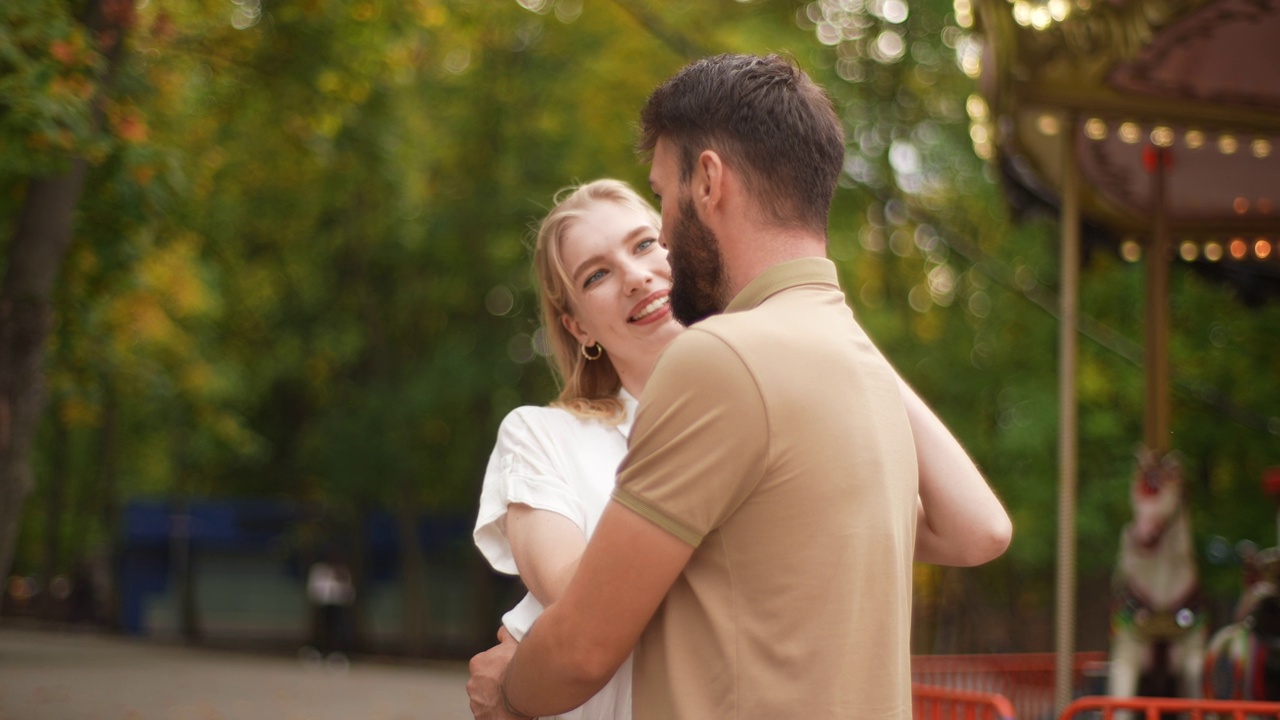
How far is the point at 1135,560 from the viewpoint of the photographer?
8.22 m

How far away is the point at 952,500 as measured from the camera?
6.99 ft

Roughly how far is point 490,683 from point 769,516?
1.80ft

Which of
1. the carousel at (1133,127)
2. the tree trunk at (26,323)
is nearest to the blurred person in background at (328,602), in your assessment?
the tree trunk at (26,323)

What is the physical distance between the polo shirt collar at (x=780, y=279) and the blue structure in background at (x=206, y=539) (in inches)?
1265

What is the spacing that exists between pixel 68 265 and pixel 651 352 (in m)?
10.6

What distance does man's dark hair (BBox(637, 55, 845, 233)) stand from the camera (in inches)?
76.3

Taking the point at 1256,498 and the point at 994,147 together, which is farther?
the point at 1256,498

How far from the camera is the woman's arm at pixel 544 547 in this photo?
219 cm

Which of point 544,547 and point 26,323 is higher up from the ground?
point 26,323

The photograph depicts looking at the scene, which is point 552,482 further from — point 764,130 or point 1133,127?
point 1133,127

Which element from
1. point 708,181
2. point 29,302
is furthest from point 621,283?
point 29,302

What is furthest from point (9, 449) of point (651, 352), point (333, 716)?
point (651, 352)

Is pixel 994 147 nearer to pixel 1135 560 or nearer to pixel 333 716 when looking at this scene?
pixel 1135 560

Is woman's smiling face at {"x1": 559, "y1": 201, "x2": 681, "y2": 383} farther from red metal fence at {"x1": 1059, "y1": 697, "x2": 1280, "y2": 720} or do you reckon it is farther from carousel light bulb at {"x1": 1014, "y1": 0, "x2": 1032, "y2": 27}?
carousel light bulb at {"x1": 1014, "y1": 0, "x2": 1032, "y2": 27}
